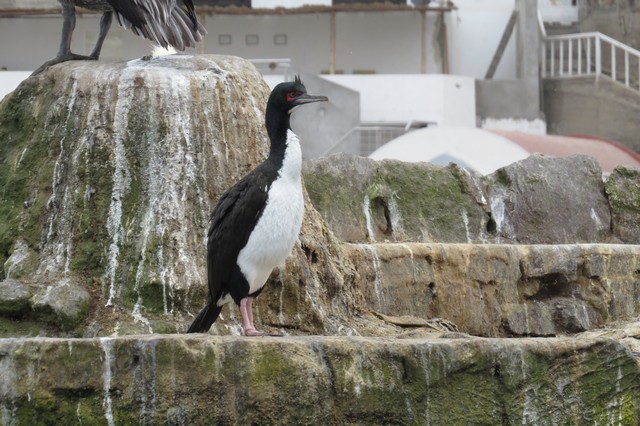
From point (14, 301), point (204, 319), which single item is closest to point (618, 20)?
point (14, 301)

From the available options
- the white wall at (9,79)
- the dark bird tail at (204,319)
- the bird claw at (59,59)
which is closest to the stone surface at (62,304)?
the dark bird tail at (204,319)

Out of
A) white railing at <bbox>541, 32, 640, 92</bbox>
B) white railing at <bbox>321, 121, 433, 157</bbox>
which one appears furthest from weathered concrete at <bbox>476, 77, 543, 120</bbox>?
white railing at <bbox>321, 121, 433, 157</bbox>

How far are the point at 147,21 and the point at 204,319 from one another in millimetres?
3164

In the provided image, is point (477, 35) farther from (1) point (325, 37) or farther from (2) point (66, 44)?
(2) point (66, 44)

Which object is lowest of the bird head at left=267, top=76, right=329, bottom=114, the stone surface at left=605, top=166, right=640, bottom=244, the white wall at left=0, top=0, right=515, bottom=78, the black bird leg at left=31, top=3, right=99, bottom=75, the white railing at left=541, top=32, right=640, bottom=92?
the white railing at left=541, top=32, right=640, bottom=92

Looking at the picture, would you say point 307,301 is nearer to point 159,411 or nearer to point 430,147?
point 159,411

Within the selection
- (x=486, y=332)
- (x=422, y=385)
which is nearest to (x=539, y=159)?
(x=486, y=332)

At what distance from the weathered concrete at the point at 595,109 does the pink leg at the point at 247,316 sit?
88.3ft

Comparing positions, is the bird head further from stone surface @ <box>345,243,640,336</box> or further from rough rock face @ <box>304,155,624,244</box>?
rough rock face @ <box>304,155,624,244</box>

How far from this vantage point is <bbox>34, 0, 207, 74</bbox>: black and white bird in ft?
44.7

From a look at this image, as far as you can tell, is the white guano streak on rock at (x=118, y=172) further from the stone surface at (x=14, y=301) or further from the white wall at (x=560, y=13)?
the white wall at (x=560, y=13)

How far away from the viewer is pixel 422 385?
1020cm

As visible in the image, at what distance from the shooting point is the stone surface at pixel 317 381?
978cm

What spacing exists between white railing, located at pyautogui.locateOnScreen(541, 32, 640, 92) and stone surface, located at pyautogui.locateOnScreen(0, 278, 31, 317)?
2645 cm
